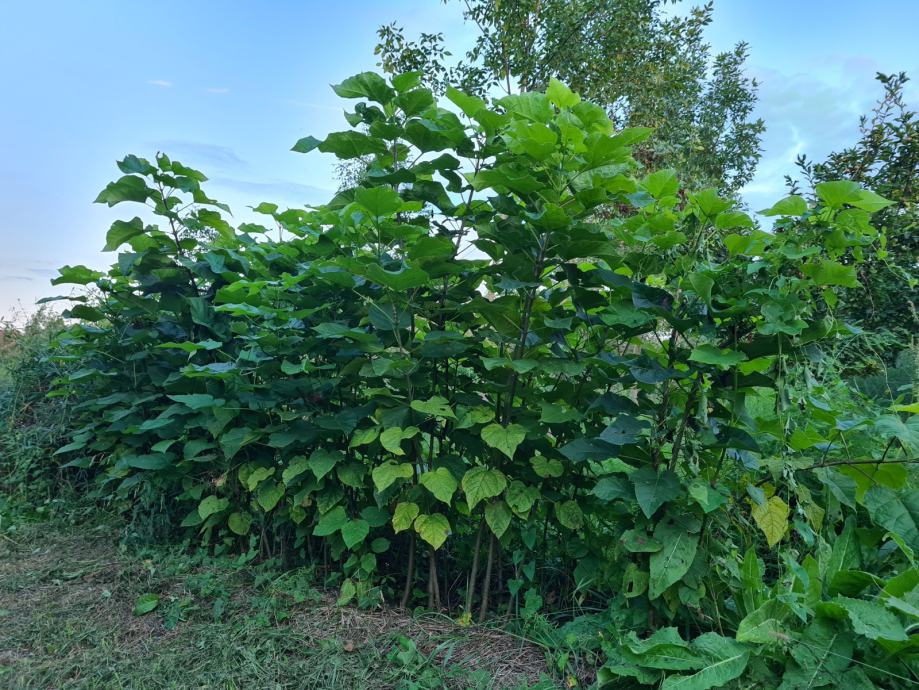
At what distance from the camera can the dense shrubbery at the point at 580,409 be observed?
189cm

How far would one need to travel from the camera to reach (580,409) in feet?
7.52

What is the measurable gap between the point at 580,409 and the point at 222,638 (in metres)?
1.68

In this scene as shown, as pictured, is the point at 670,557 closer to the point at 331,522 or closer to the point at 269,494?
the point at 331,522

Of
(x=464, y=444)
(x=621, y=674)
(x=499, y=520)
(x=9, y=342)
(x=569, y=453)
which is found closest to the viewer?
(x=621, y=674)

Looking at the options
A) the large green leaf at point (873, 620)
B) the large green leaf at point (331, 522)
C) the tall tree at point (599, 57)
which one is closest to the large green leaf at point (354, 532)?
the large green leaf at point (331, 522)

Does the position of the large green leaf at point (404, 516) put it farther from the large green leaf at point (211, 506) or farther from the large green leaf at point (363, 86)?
the large green leaf at point (363, 86)

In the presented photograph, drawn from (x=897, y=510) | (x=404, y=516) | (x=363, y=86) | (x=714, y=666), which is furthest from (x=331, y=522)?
(x=897, y=510)

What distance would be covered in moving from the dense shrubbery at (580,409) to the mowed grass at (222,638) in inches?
7.3

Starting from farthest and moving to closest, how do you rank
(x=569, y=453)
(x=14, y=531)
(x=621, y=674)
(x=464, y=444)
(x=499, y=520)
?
(x=14, y=531)
(x=464, y=444)
(x=499, y=520)
(x=569, y=453)
(x=621, y=674)

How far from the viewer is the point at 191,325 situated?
3496mm

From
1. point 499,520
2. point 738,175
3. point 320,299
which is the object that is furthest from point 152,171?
point 738,175

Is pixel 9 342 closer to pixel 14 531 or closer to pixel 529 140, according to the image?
pixel 14 531

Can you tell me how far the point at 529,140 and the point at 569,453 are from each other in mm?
1036

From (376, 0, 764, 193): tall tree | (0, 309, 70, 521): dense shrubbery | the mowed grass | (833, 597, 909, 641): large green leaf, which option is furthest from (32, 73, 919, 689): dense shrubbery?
(376, 0, 764, 193): tall tree
